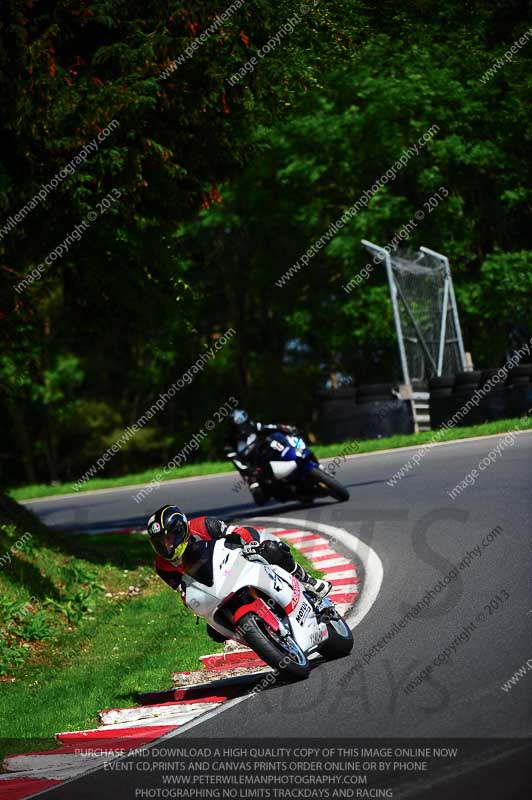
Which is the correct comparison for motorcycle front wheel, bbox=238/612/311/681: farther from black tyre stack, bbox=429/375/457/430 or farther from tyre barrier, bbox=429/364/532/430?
black tyre stack, bbox=429/375/457/430

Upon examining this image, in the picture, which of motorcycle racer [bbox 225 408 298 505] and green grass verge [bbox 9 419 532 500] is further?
green grass verge [bbox 9 419 532 500]


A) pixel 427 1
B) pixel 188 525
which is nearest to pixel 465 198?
pixel 427 1

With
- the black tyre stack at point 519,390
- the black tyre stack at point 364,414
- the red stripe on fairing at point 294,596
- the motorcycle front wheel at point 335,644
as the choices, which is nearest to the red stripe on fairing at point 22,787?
the red stripe on fairing at point 294,596

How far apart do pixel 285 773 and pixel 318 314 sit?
1359 inches

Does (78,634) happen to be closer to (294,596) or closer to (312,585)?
(312,585)

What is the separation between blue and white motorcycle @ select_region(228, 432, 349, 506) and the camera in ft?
49.8

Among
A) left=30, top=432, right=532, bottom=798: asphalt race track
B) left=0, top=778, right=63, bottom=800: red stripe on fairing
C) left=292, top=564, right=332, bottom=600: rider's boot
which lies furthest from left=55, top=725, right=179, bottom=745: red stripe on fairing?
left=292, top=564, right=332, bottom=600: rider's boot

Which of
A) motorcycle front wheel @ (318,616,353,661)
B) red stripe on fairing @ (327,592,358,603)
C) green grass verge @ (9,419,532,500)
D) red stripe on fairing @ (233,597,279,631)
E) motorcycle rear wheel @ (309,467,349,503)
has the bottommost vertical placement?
green grass verge @ (9,419,532,500)

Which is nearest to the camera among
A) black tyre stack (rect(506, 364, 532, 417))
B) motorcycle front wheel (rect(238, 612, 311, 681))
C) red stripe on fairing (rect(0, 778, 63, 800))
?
red stripe on fairing (rect(0, 778, 63, 800))

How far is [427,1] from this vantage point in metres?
14.2

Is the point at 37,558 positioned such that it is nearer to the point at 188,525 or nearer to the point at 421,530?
the point at 421,530

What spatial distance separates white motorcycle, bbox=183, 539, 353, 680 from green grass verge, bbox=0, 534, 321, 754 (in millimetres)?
1076

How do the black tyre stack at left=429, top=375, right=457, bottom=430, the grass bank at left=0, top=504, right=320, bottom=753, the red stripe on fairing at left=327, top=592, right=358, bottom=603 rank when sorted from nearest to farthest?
the grass bank at left=0, top=504, right=320, bottom=753 < the red stripe on fairing at left=327, top=592, right=358, bottom=603 < the black tyre stack at left=429, top=375, right=457, bottom=430

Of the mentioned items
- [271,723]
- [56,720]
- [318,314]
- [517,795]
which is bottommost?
[318,314]
